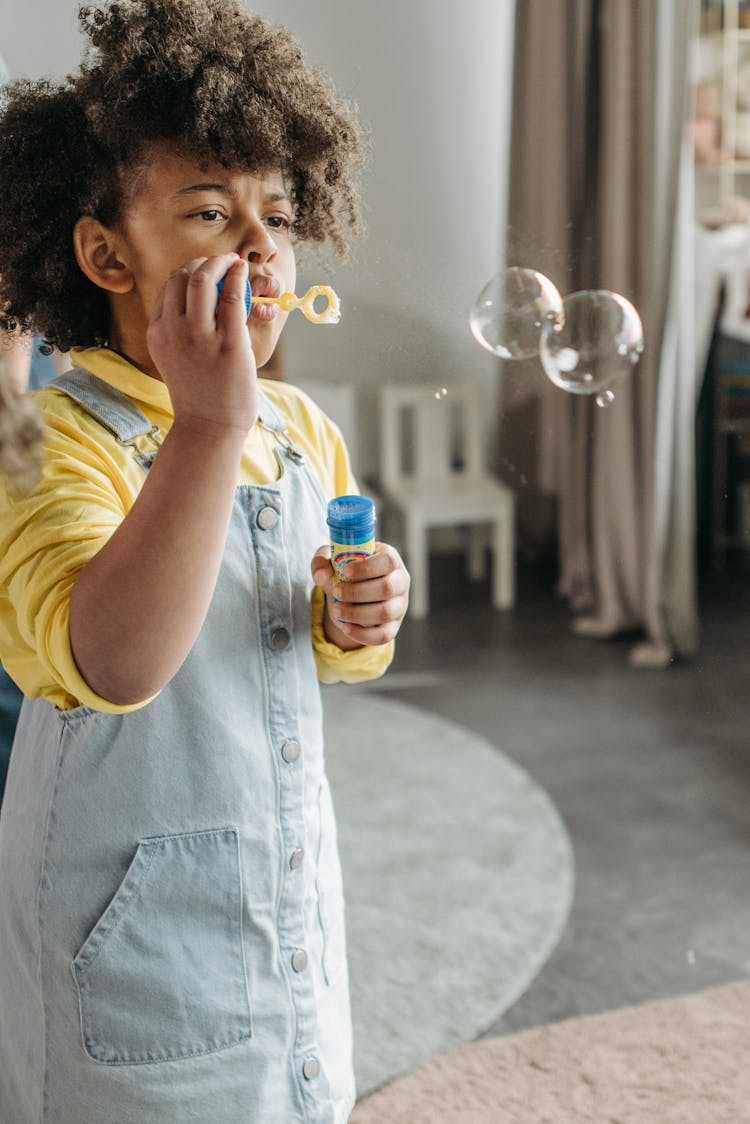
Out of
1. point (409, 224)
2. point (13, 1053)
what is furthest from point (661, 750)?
point (13, 1053)

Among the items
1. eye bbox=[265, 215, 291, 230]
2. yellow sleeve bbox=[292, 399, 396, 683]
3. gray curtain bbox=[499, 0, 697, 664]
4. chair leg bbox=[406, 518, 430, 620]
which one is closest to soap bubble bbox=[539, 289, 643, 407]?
gray curtain bbox=[499, 0, 697, 664]

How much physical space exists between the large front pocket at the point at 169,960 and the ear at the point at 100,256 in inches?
15.2

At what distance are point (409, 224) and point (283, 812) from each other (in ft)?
1.81

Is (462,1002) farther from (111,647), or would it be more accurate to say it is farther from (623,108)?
(623,108)

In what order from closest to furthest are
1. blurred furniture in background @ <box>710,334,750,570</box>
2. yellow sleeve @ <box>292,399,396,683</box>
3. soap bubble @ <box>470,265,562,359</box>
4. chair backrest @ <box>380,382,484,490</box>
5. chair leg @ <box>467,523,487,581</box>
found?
yellow sleeve @ <box>292,399,396,683</box>
soap bubble @ <box>470,265,562,359</box>
chair backrest @ <box>380,382,484,490</box>
chair leg @ <box>467,523,487,581</box>
blurred furniture in background @ <box>710,334,750,570</box>

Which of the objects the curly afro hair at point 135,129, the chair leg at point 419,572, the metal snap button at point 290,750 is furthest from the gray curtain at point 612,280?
the metal snap button at point 290,750

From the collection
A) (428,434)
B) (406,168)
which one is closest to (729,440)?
(428,434)

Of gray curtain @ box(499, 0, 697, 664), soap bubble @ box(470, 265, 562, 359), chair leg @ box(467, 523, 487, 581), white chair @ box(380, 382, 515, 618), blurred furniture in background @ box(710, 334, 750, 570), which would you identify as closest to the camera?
soap bubble @ box(470, 265, 562, 359)

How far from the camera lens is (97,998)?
2.72 ft

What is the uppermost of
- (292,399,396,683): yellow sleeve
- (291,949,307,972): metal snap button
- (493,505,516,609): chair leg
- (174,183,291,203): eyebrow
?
(174,183,291,203): eyebrow

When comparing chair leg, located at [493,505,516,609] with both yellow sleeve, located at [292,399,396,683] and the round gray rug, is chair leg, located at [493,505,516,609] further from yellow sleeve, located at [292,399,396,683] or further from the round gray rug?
yellow sleeve, located at [292,399,396,683]

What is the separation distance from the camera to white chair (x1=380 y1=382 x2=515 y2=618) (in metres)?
1.64

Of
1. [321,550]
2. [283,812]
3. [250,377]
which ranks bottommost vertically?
[283,812]

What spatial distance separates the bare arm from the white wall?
355 millimetres
